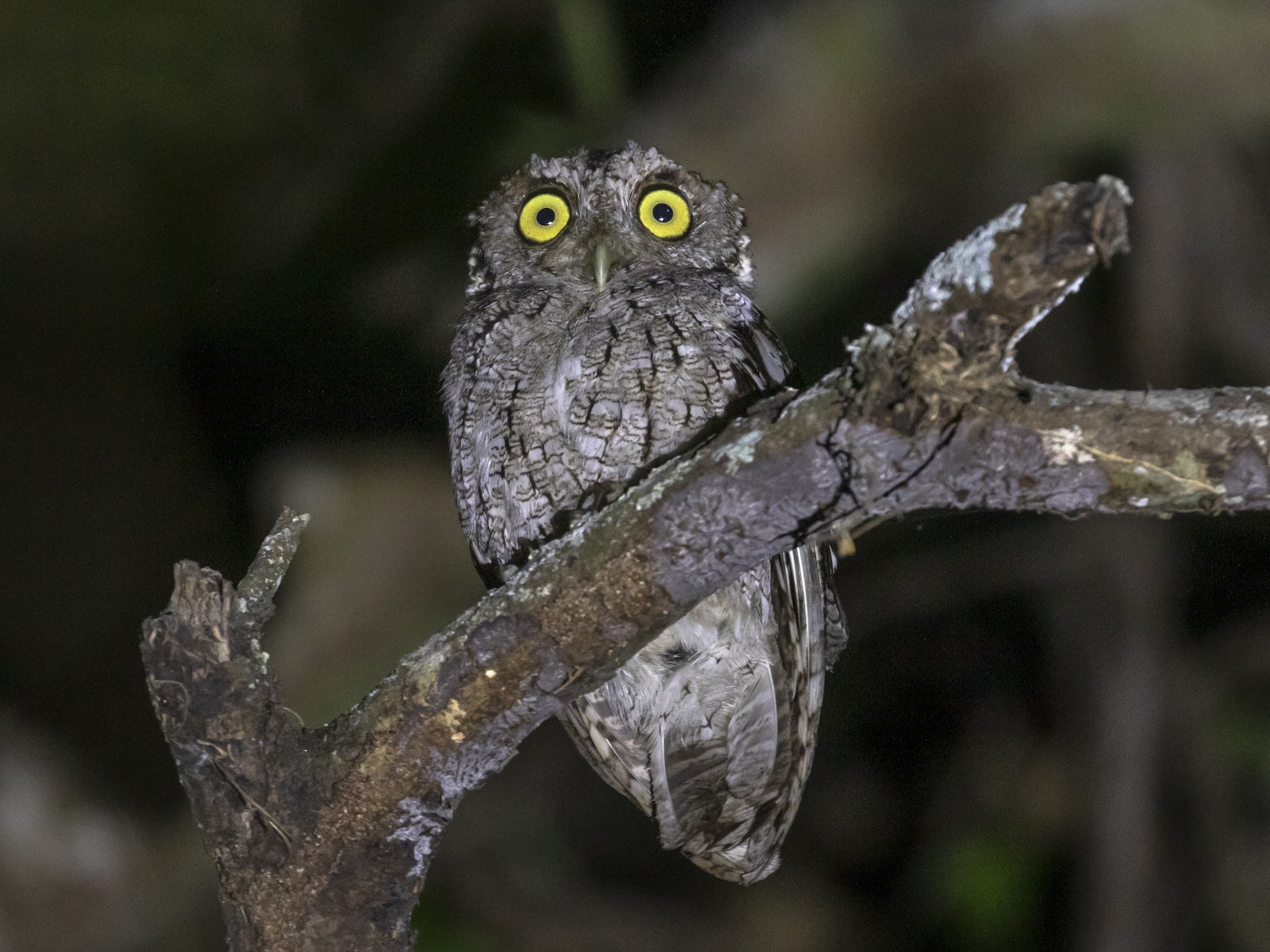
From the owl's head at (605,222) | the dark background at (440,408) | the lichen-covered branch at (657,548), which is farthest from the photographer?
the dark background at (440,408)

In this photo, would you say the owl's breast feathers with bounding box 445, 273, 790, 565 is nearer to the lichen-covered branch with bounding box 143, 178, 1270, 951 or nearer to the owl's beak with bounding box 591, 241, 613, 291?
the owl's beak with bounding box 591, 241, 613, 291

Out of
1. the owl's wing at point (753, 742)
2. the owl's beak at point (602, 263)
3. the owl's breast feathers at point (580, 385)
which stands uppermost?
the owl's beak at point (602, 263)

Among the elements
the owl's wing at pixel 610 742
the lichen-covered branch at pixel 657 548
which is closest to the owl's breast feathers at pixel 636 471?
the owl's wing at pixel 610 742

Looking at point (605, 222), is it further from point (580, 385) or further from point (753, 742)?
point (753, 742)

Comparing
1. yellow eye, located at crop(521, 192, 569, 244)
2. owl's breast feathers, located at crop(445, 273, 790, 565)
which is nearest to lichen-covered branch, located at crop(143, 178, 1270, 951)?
owl's breast feathers, located at crop(445, 273, 790, 565)

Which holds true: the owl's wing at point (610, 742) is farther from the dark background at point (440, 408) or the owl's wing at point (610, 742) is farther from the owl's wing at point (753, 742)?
the dark background at point (440, 408)

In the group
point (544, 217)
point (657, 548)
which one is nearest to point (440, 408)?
point (544, 217)
